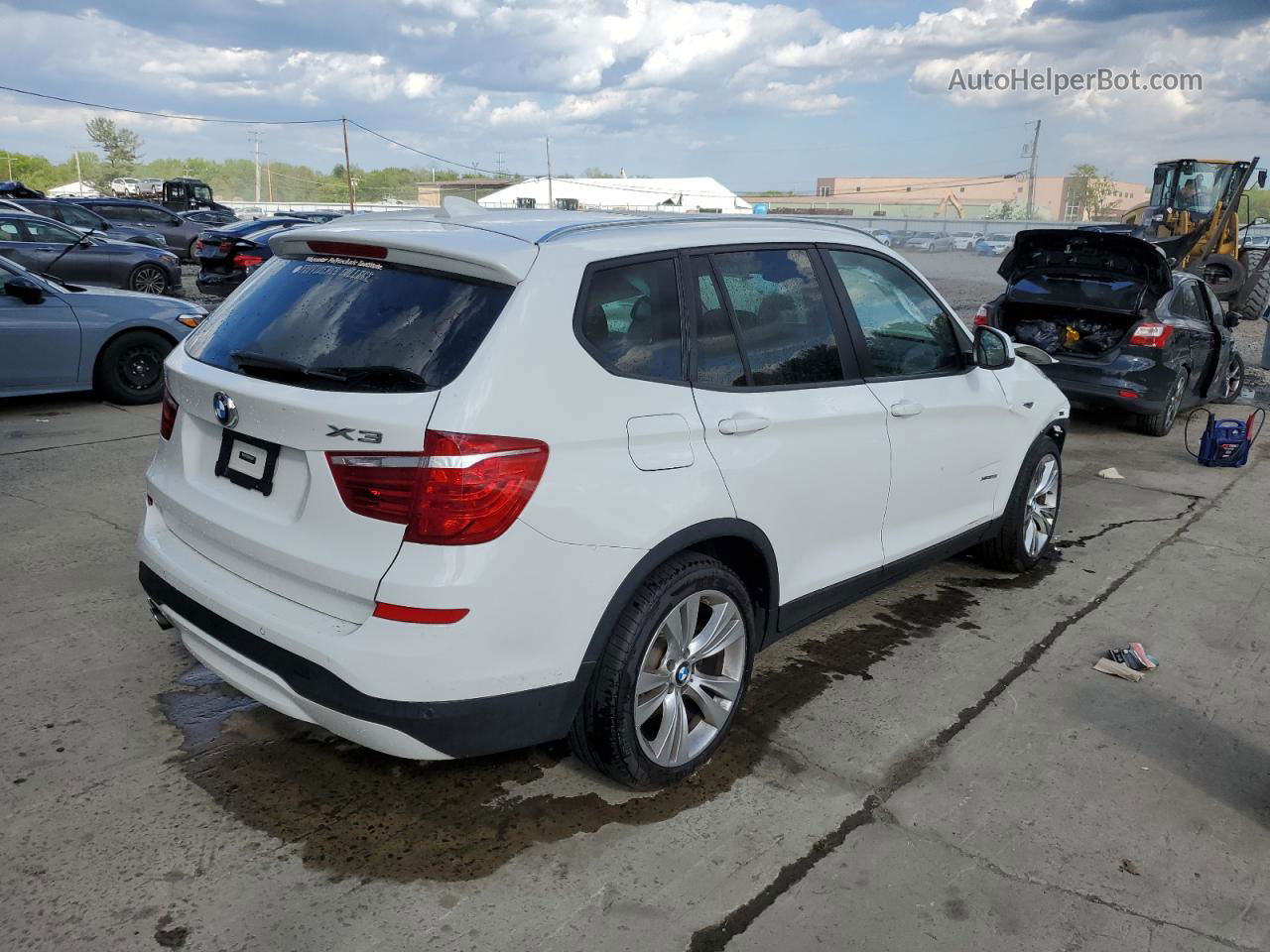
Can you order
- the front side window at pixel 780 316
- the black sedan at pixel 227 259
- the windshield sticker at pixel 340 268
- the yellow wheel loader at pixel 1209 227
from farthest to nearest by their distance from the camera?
the yellow wheel loader at pixel 1209 227, the black sedan at pixel 227 259, the front side window at pixel 780 316, the windshield sticker at pixel 340 268

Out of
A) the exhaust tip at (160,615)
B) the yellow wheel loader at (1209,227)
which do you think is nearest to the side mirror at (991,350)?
the exhaust tip at (160,615)

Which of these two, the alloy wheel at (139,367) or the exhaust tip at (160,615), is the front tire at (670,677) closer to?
the exhaust tip at (160,615)

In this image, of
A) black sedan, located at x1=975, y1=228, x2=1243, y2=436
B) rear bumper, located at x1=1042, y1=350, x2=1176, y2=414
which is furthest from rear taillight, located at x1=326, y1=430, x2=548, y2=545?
black sedan, located at x1=975, y1=228, x2=1243, y2=436

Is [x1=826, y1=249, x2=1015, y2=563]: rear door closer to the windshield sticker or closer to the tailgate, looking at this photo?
the windshield sticker

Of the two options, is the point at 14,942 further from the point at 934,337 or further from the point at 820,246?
the point at 934,337

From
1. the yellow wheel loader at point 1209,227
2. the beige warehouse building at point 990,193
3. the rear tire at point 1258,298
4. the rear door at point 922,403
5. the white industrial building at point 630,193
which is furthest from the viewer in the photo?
the beige warehouse building at point 990,193

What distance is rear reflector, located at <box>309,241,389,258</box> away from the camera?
2.99 metres

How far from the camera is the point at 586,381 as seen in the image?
2.77m

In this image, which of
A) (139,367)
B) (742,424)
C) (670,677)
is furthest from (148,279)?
(670,677)

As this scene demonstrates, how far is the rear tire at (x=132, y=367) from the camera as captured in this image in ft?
27.8

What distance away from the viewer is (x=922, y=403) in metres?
4.04

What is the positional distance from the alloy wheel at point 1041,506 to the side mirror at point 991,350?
66cm

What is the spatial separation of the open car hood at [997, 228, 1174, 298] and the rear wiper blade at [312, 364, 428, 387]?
25.2ft

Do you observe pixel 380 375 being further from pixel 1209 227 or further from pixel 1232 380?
pixel 1209 227
